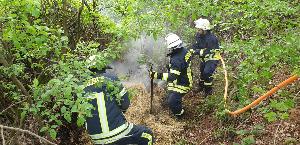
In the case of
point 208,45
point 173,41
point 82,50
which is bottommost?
point 208,45

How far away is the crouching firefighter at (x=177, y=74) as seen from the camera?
313 inches

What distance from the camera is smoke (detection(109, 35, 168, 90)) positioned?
32.2 ft

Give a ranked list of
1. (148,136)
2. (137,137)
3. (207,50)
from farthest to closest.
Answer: (207,50) → (148,136) → (137,137)

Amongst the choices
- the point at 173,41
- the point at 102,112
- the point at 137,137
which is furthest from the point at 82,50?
the point at 173,41

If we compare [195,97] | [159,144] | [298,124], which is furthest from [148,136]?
[195,97]

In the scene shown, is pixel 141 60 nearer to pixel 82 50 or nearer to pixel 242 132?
pixel 242 132

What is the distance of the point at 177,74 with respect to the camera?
7.99 meters

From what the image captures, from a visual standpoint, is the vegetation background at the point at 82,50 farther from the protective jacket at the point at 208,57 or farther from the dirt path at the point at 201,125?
the protective jacket at the point at 208,57

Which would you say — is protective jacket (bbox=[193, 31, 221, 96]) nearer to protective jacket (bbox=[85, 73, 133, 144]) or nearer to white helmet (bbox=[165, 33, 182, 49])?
white helmet (bbox=[165, 33, 182, 49])

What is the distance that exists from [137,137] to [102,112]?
73cm

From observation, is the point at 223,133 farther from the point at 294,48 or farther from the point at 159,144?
the point at 294,48

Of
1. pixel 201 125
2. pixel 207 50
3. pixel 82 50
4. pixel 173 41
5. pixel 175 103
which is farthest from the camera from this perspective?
pixel 207 50

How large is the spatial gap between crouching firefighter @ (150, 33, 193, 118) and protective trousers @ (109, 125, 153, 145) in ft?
8.26

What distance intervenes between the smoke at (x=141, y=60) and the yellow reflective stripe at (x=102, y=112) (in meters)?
4.51
